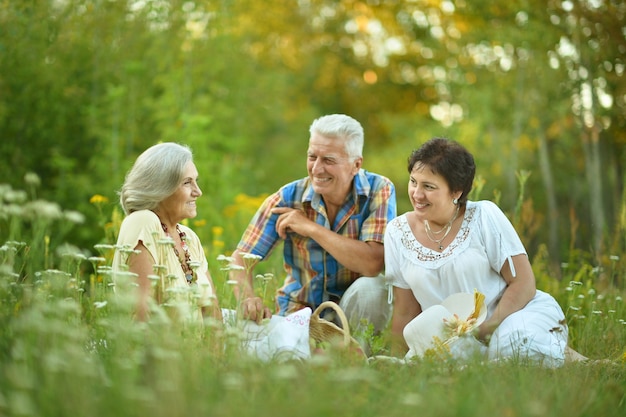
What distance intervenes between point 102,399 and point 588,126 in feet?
23.0

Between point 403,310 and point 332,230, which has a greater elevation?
point 332,230

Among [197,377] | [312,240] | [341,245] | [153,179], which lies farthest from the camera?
[312,240]

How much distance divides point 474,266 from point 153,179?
1563 mm

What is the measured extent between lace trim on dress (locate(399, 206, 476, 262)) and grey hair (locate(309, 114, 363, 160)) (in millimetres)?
526

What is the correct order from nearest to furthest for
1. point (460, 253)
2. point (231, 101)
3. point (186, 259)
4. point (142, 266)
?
point (142, 266) → point (186, 259) → point (460, 253) → point (231, 101)

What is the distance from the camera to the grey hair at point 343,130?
439 centimetres

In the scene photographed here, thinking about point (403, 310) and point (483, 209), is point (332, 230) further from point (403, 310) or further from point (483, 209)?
point (483, 209)

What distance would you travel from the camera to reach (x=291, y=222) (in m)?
4.40

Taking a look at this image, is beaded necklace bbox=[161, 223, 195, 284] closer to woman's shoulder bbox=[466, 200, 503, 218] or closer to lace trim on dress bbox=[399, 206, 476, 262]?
lace trim on dress bbox=[399, 206, 476, 262]

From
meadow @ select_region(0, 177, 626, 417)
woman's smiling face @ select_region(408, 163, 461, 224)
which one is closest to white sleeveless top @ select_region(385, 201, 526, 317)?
woman's smiling face @ select_region(408, 163, 461, 224)

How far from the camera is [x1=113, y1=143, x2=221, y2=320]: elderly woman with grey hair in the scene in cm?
358

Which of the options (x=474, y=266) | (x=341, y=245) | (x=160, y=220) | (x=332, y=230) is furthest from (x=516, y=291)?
(x=160, y=220)

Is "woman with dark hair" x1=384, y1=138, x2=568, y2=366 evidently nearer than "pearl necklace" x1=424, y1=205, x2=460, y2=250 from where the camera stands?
Yes

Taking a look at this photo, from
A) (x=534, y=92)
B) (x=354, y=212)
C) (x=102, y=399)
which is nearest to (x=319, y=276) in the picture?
(x=354, y=212)
